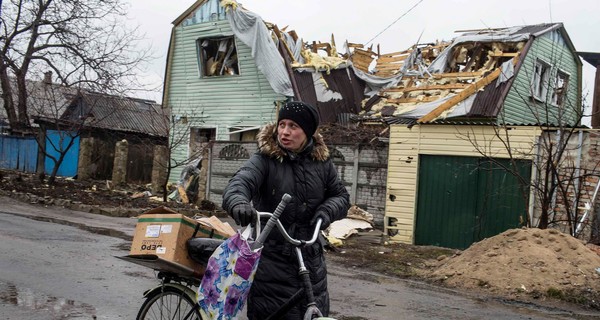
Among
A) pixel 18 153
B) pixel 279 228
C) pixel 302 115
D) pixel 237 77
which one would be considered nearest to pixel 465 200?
pixel 302 115

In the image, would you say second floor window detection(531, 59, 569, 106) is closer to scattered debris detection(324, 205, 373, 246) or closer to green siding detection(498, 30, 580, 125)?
green siding detection(498, 30, 580, 125)

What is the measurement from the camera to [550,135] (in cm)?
1266

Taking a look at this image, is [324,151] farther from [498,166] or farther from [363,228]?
[363,228]

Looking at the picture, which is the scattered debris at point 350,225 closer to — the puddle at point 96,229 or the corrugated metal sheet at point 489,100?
the puddle at point 96,229

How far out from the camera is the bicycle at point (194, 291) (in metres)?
3.33

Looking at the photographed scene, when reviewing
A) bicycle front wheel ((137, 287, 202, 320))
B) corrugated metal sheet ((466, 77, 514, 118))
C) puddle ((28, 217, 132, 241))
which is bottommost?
puddle ((28, 217, 132, 241))

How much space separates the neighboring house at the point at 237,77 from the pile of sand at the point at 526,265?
461 inches

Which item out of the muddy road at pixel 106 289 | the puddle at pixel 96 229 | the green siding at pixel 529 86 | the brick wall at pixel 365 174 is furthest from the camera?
the green siding at pixel 529 86

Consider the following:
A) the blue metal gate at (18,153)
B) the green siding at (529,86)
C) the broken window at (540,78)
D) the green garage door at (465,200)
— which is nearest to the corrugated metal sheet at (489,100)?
the green siding at (529,86)

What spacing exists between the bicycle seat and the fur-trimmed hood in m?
0.61

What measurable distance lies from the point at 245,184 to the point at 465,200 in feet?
35.2

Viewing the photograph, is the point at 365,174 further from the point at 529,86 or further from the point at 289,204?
the point at 289,204

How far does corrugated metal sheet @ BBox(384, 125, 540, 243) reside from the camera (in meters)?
13.4

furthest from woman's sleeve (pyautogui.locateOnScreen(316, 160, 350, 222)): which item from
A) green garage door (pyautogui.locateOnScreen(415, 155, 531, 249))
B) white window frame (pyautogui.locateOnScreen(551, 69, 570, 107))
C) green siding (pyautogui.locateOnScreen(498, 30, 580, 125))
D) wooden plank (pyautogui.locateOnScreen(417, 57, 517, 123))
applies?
white window frame (pyautogui.locateOnScreen(551, 69, 570, 107))
